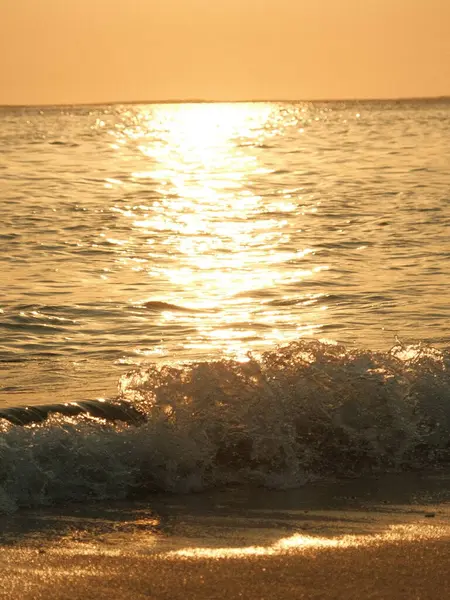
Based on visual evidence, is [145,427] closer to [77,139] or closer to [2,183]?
[2,183]

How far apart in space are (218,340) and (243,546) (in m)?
5.03

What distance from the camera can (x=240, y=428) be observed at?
7031mm

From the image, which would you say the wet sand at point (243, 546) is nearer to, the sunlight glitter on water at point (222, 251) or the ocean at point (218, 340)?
the ocean at point (218, 340)

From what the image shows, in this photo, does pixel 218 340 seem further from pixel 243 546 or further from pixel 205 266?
pixel 243 546

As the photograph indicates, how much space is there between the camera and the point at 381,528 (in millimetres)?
5492

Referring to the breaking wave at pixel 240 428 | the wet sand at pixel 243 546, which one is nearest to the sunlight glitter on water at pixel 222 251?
the breaking wave at pixel 240 428

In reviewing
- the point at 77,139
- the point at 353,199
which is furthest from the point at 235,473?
the point at 77,139

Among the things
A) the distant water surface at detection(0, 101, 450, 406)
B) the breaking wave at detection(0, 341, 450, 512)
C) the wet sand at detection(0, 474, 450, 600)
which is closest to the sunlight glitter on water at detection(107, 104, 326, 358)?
the distant water surface at detection(0, 101, 450, 406)

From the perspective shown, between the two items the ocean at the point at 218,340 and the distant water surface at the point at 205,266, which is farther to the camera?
the distant water surface at the point at 205,266

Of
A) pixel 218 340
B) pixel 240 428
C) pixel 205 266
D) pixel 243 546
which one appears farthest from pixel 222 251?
pixel 243 546

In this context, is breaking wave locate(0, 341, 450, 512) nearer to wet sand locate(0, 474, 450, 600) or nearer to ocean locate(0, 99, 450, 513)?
ocean locate(0, 99, 450, 513)

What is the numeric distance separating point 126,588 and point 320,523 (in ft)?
4.49

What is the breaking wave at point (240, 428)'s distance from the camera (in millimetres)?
6391

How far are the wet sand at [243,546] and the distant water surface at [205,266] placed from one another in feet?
6.38
